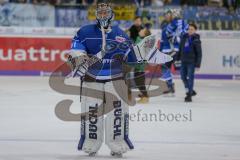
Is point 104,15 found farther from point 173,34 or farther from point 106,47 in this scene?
point 173,34

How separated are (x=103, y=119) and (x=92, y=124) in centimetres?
16

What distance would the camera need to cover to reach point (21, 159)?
8.76m

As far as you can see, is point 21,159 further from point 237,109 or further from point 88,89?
point 237,109

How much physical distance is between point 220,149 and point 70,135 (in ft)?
7.42

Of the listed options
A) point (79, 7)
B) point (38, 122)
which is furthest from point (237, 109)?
point (79, 7)

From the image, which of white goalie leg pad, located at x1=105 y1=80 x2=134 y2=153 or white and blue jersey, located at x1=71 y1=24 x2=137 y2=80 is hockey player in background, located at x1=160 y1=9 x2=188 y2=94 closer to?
white and blue jersey, located at x1=71 y1=24 x2=137 y2=80

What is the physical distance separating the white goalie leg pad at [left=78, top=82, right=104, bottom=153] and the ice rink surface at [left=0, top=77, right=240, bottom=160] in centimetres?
14

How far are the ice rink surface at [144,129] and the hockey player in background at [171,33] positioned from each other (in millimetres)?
739

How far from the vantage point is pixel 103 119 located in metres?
9.01

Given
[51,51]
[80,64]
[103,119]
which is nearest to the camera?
[80,64]

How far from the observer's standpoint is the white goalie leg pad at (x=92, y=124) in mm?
8914

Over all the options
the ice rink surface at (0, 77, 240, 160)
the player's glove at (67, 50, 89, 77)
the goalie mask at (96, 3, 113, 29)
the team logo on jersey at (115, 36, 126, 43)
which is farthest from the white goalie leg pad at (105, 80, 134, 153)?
the goalie mask at (96, 3, 113, 29)

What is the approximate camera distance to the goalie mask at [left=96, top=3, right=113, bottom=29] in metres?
8.91

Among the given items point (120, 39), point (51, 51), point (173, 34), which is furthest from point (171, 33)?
point (120, 39)
